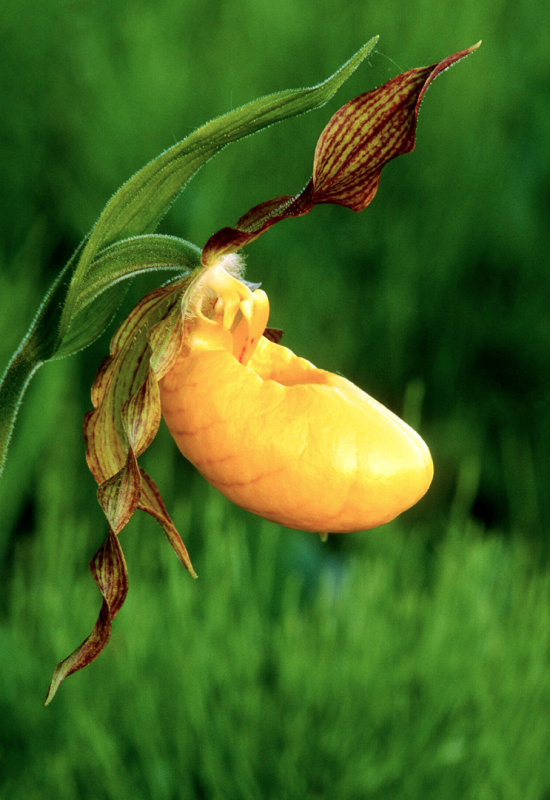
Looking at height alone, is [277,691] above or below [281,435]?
below

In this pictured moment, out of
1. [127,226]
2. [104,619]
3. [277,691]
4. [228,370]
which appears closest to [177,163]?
[127,226]

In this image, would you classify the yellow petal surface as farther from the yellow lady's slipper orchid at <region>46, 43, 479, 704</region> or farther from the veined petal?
the veined petal

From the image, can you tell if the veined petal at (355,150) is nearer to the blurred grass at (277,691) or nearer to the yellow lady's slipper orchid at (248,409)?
the yellow lady's slipper orchid at (248,409)

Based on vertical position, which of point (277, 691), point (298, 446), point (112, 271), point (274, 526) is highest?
point (112, 271)

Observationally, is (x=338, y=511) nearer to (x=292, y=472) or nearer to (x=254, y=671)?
(x=292, y=472)

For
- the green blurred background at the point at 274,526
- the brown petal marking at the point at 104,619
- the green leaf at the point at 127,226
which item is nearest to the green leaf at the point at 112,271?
the green leaf at the point at 127,226

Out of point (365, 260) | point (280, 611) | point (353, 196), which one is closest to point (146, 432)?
Answer: point (353, 196)

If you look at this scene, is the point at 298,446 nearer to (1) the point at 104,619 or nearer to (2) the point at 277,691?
(1) the point at 104,619
